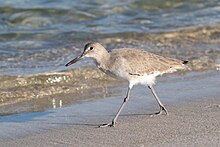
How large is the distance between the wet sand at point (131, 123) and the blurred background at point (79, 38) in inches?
20.7

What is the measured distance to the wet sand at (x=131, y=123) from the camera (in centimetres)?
585

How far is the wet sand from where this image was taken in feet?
19.2

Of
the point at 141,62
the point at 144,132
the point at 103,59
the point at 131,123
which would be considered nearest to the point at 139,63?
the point at 141,62

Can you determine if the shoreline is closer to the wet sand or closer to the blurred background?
the wet sand

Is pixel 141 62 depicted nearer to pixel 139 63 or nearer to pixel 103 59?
pixel 139 63

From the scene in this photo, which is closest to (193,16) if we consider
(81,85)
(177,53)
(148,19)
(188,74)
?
(148,19)

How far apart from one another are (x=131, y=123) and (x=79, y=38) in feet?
18.7

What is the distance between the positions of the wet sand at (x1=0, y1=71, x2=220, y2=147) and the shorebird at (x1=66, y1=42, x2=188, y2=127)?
0.24 meters

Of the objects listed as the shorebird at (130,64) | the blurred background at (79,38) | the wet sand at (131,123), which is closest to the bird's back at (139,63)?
the shorebird at (130,64)

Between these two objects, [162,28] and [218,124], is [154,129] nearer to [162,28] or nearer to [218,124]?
[218,124]

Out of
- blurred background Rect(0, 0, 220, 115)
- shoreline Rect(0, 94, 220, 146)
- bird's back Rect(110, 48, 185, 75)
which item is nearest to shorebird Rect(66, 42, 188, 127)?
bird's back Rect(110, 48, 185, 75)

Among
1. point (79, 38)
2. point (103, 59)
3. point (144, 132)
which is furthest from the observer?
point (79, 38)

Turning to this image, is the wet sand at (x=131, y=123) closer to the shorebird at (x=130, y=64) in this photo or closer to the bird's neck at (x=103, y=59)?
the shorebird at (x=130, y=64)

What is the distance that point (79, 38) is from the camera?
12.0 meters
